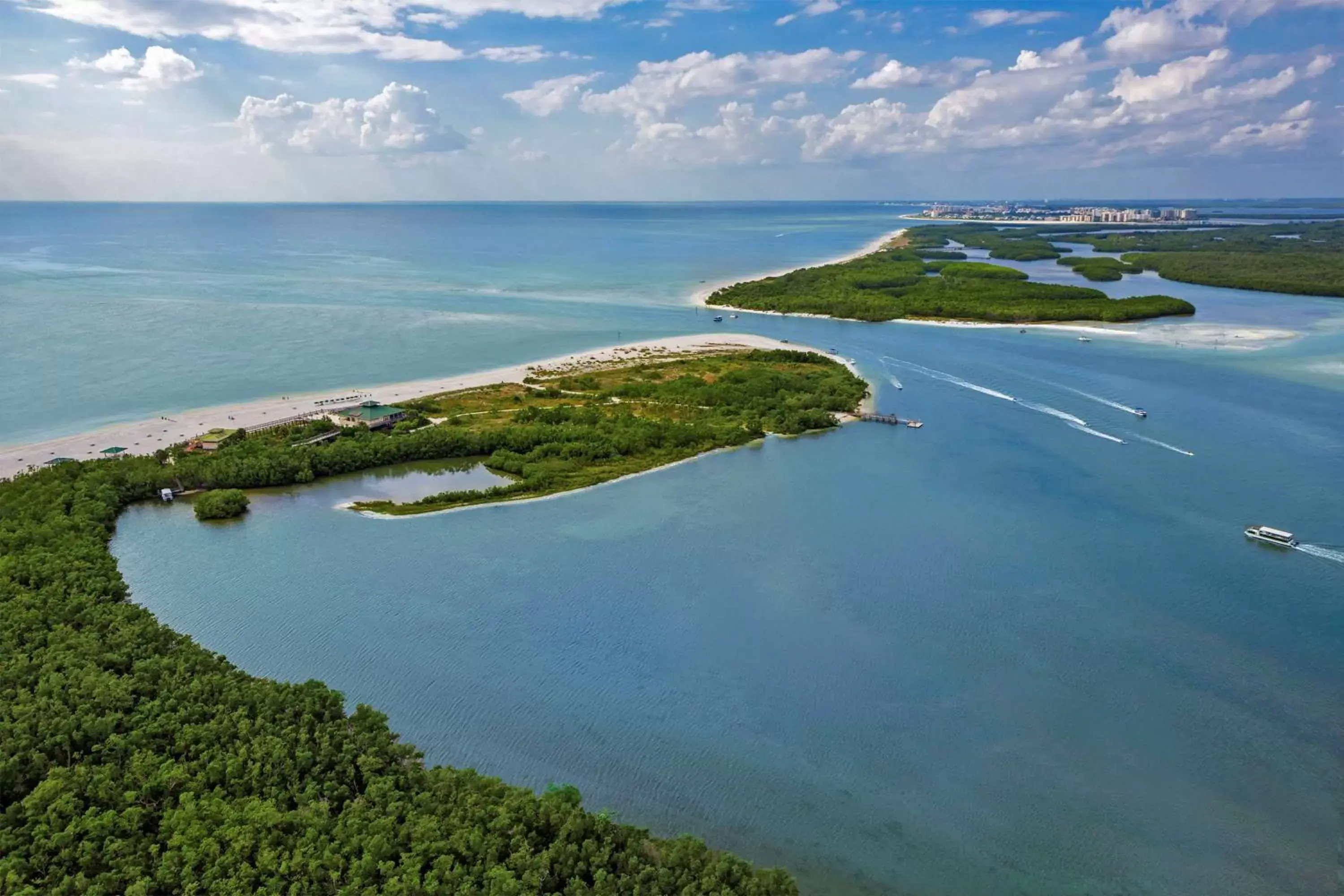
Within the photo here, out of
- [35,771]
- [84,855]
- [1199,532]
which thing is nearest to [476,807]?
[84,855]

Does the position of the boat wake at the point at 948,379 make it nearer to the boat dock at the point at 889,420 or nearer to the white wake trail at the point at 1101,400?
the white wake trail at the point at 1101,400

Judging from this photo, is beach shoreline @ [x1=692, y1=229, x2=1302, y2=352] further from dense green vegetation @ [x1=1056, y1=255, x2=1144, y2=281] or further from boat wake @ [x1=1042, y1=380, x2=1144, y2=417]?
dense green vegetation @ [x1=1056, y1=255, x2=1144, y2=281]

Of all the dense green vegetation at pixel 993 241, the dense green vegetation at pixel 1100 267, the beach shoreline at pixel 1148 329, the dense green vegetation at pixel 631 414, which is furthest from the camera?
the dense green vegetation at pixel 993 241

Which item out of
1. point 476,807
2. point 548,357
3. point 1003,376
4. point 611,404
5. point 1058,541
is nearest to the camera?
point 476,807

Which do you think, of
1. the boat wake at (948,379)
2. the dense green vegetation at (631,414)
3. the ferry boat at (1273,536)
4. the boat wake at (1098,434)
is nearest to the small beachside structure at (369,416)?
the dense green vegetation at (631,414)

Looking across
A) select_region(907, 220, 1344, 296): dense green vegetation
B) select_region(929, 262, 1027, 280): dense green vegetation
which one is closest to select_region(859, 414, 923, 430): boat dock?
select_region(929, 262, 1027, 280): dense green vegetation

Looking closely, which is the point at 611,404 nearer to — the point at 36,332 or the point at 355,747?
the point at 355,747

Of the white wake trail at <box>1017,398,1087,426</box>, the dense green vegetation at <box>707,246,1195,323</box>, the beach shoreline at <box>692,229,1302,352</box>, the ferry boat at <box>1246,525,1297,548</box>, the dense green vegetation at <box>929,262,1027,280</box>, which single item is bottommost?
the ferry boat at <box>1246,525,1297,548</box>
